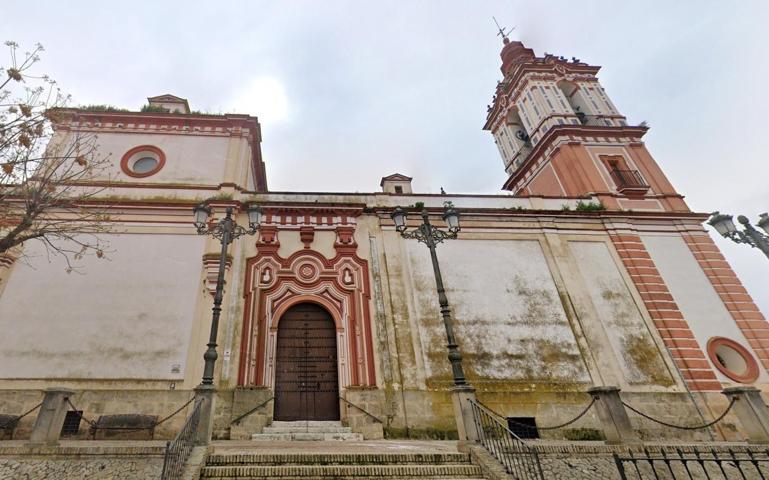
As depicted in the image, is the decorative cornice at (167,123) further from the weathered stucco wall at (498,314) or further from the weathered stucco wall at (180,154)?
the weathered stucco wall at (498,314)

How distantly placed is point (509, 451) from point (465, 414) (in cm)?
130

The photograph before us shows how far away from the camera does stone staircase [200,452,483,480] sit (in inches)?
235

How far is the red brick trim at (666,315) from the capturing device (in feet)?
40.3

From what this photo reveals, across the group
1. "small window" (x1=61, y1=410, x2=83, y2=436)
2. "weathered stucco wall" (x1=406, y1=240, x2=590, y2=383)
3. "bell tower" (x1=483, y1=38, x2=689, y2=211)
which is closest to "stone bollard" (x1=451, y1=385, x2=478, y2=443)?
"weathered stucco wall" (x1=406, y1=240, x2=590, y2=383)

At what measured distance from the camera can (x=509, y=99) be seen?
22016 mm

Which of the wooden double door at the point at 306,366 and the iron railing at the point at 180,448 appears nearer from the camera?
the iron railing at the point at 180,448

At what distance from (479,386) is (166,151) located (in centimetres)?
1421

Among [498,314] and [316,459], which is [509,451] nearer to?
[316,459]

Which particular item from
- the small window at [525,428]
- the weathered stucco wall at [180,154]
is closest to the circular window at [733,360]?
the small window at [525,428]

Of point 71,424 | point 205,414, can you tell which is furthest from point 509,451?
point 71,424

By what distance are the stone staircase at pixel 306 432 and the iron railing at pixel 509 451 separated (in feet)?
13.1

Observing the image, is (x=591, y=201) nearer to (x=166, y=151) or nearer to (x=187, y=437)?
(x=187, y=437)

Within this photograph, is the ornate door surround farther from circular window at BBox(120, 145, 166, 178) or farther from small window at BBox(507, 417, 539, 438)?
circular window at BBox(120, 145, 166, 178)

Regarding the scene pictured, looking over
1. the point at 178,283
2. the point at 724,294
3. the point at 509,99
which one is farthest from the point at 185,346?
the point at 509,99
